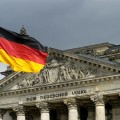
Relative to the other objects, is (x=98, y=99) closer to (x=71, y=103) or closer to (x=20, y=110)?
(x=71, y=103)

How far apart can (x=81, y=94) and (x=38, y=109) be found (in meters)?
10.0

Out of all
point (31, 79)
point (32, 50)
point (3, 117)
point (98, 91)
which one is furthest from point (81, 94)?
point (32, 50)

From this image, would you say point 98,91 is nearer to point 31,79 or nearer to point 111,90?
point 111,90

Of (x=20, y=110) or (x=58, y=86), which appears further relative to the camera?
(x=20, y=110)

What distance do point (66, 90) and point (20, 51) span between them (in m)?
32.2

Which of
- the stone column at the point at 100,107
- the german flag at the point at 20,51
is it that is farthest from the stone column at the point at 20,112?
the german flag at the point at 20,51

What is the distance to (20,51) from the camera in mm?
23094

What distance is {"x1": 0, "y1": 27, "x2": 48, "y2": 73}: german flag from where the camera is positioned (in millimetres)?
22156

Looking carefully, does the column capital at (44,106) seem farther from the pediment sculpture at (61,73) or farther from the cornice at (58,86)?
the pediment sculpture at (61,73)

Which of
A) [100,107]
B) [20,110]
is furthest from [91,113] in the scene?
[20,110]

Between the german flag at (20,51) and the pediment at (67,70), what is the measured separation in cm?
2751

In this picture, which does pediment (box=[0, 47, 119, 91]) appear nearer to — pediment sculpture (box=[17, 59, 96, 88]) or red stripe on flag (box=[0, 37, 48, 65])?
pediment sculpture (box=[17, 59, 96, 88])

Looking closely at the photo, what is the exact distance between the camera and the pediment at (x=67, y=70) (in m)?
52.4

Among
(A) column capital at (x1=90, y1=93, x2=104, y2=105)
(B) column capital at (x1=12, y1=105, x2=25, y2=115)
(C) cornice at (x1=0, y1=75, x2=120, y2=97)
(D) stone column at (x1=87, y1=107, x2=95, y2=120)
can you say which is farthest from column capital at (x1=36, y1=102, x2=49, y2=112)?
(A) column capital at (x1=90, y1=93, x2=104, y2=105)
